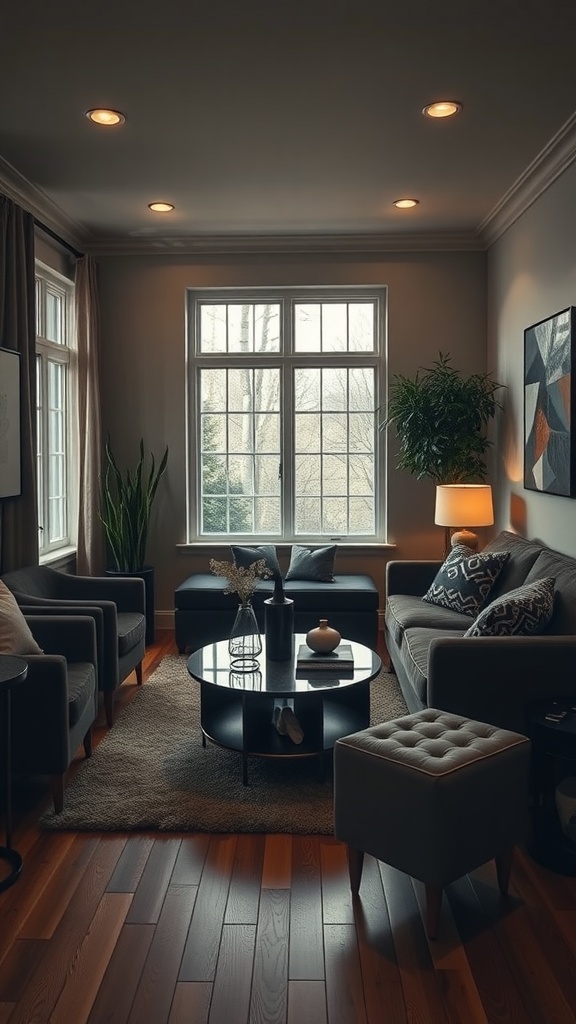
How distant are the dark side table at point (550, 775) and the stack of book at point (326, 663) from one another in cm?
91

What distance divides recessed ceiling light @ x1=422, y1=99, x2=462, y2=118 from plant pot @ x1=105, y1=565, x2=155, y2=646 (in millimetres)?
3314

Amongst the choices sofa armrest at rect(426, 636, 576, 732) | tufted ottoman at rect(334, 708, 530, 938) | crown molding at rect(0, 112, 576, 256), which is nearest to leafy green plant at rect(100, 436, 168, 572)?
crown molding at rect(0, 112, 576, 256)

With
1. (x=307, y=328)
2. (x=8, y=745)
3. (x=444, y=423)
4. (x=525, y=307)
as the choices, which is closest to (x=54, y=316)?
(x=307, y=328)

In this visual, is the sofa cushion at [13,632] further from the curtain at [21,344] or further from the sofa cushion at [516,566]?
the sofa cushion at [516,566]

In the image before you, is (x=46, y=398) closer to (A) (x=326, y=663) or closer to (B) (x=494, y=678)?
(A) (x=326, y=663)

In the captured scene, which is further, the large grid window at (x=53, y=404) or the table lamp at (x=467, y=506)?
the large grid window at (x=53, y=404)

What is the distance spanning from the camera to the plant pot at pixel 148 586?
215 inches

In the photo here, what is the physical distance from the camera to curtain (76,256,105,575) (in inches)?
223

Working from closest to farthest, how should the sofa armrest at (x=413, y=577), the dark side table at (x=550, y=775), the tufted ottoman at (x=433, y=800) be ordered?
the tufted ottoman at (x=433, y=800) → the dark side table at (x=550, y=775) → the sofa armrest at (x=413, y=577)

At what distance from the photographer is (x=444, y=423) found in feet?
17.8

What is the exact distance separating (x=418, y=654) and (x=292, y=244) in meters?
3.48

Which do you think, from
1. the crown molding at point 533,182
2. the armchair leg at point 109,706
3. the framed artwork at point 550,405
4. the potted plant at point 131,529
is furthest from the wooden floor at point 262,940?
the crown molding at point 533,182

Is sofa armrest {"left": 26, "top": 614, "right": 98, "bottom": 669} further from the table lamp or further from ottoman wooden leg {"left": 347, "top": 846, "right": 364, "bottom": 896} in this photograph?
the table lamp

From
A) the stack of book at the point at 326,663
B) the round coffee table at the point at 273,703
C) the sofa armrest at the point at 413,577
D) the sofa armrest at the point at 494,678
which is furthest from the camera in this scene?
the sofa armrest at the point at 413,577
